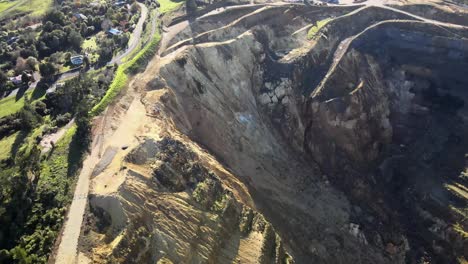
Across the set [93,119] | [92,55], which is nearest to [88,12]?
[92,55]

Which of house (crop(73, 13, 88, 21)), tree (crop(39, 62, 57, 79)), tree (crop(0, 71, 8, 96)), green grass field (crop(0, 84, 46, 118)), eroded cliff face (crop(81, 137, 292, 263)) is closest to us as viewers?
eroded cliff face (crop(81, 137, 292, 263))

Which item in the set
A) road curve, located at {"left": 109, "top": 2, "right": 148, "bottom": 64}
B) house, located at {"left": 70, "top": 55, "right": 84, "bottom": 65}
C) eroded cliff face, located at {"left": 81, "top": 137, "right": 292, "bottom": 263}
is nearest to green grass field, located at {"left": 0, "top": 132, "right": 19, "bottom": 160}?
eroded cliff face, located at {"left": 81, "top": 137, "right": 292, "bottom": 263}

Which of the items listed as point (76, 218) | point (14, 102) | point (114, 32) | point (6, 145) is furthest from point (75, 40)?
point (76, 218)

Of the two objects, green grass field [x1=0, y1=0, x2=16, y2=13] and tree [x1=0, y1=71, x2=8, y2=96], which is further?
green grass field [x1=0, y1=0, x2=16, y2=13]

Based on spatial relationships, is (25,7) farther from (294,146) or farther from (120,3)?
(294,146)

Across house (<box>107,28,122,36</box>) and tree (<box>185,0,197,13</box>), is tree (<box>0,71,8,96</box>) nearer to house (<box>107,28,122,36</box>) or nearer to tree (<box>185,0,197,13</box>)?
house (<box>107,28,122,36</box>)

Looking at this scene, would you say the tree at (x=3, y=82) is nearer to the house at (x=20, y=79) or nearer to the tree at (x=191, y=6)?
the house at (x=20, y=79)

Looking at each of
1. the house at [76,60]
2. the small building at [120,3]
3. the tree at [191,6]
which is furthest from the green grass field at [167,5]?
the house at [76,60]
